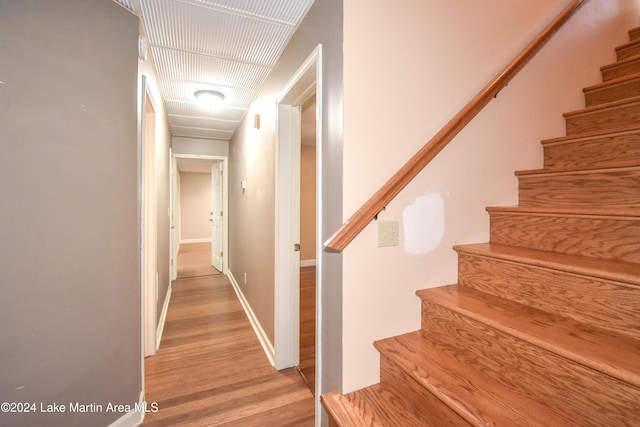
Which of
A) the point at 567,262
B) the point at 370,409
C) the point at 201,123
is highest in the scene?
the point at 201,123

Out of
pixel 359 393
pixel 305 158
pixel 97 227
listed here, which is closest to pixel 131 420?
pixel 97 227

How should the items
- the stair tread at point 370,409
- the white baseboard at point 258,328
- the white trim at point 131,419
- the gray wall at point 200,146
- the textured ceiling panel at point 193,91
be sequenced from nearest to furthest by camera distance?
the stair tread at point 370,409 < the white trim at point 131,419 < the white baseboard at point 258,328 < the textured ceiling panel at point 193,91 < the gray wall at point 200,146

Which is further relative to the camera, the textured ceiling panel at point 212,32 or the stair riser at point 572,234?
the textured ceiling panel at point 212,32

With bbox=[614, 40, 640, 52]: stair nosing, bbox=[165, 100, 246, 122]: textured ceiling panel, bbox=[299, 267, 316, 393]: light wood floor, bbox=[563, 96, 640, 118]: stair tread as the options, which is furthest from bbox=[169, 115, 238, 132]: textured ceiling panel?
bbox=[614, 40, 640, 52]: stair nosing

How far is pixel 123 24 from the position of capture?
1.55 metres

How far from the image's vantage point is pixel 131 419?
160 centimetres

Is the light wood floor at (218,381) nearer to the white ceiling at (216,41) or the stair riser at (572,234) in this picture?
the stair riser at (572,234)

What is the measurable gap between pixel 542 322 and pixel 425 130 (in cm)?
91

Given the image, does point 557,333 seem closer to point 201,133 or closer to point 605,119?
point 605,119

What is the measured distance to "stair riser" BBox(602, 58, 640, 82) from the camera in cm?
165

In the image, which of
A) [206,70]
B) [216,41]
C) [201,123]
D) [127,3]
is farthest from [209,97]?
[127,3]

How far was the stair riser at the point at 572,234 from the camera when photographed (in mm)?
1022

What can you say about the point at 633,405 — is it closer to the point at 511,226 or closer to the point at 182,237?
the point at 511,226

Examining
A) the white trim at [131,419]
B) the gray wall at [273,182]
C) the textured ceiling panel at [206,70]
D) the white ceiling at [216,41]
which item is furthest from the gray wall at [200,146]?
the white trim at [131,419]
